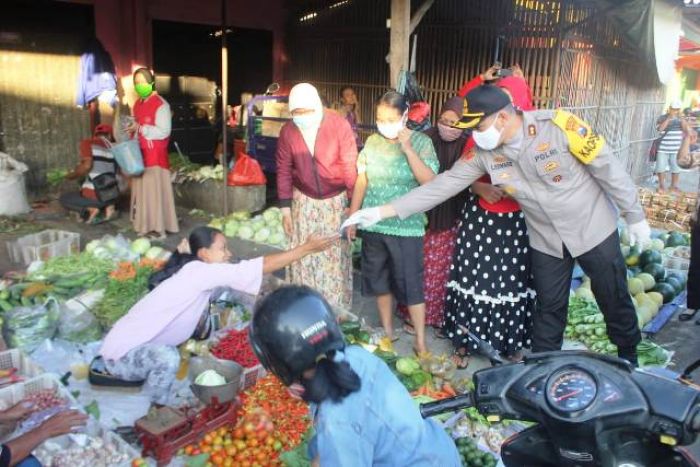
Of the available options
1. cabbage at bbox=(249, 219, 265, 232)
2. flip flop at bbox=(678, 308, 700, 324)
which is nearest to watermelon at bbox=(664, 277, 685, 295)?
flip flop at bbox=(678, 308, 700, 324)

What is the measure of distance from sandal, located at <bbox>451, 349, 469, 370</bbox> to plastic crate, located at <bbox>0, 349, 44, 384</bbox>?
2750 mm

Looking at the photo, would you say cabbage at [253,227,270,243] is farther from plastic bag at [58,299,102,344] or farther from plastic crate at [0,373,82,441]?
→ plastic crate at [0,373,82,441]

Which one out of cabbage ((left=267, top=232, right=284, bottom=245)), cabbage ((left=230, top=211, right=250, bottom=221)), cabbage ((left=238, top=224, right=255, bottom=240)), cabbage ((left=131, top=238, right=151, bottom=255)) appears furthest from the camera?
cabbage ((left=230, top=211, right=250, bottom=221))

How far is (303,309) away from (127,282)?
363 centimetres

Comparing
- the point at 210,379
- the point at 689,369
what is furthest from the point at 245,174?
the point at 689,369

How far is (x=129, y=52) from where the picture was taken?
909cm

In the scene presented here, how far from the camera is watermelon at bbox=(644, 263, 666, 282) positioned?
6082 millimetres

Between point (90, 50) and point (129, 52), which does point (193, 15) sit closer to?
point (129, 52)

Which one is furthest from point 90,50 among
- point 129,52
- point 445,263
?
point 445,263

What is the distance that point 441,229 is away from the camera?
15.5 feet

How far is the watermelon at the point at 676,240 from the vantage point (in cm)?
721

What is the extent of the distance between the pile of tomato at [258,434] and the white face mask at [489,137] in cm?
176

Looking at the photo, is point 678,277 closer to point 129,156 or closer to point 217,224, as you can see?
point 217,224

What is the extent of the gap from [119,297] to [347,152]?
2.09 meters
